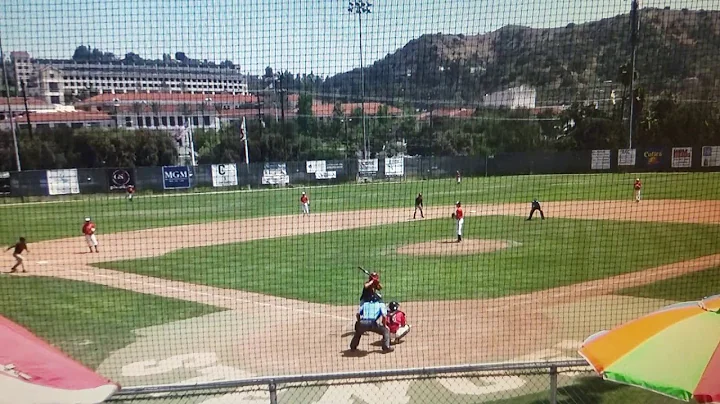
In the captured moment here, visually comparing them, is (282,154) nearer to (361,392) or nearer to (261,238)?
(261,238)

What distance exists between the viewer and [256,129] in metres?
38.9

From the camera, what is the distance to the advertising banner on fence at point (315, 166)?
3584 cm

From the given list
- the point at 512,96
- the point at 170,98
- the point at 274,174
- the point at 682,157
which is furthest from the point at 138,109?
the point at 682,157

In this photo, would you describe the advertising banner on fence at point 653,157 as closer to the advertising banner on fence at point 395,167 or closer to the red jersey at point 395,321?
the advertising banner on fence at point 395,167

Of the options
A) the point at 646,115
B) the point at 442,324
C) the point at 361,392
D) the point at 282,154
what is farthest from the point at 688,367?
the point at 282,154

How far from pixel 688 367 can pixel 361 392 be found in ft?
11.2

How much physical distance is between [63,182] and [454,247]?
1053 inches

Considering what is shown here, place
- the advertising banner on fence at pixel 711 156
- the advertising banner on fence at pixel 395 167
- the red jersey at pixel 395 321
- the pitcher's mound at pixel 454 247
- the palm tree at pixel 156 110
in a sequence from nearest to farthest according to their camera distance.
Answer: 1. the red jersey at pixel 395 321
2. the pitcher's mound at pixel 454 247
3. the advertising banner on fence at pixel 711 156
4. the advertising banner on fence at pixel 395 167
5. the palm tree at pixel 156 110

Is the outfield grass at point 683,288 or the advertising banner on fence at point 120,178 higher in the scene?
the advertising banner on fence at point 120,178

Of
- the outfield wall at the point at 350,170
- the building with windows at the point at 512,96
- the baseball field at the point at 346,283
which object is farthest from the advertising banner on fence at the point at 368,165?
the building with windows at the point at 512,96

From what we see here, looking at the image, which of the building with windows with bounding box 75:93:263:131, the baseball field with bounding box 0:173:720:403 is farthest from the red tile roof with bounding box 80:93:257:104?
the baseball field with bounding box 0:173:720:403

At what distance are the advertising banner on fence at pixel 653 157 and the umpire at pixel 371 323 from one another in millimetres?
27719

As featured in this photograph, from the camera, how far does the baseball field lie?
7.61 metres

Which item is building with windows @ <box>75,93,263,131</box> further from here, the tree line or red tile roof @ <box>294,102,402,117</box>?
red tile roof @ <box>294,102,402,117</box>
